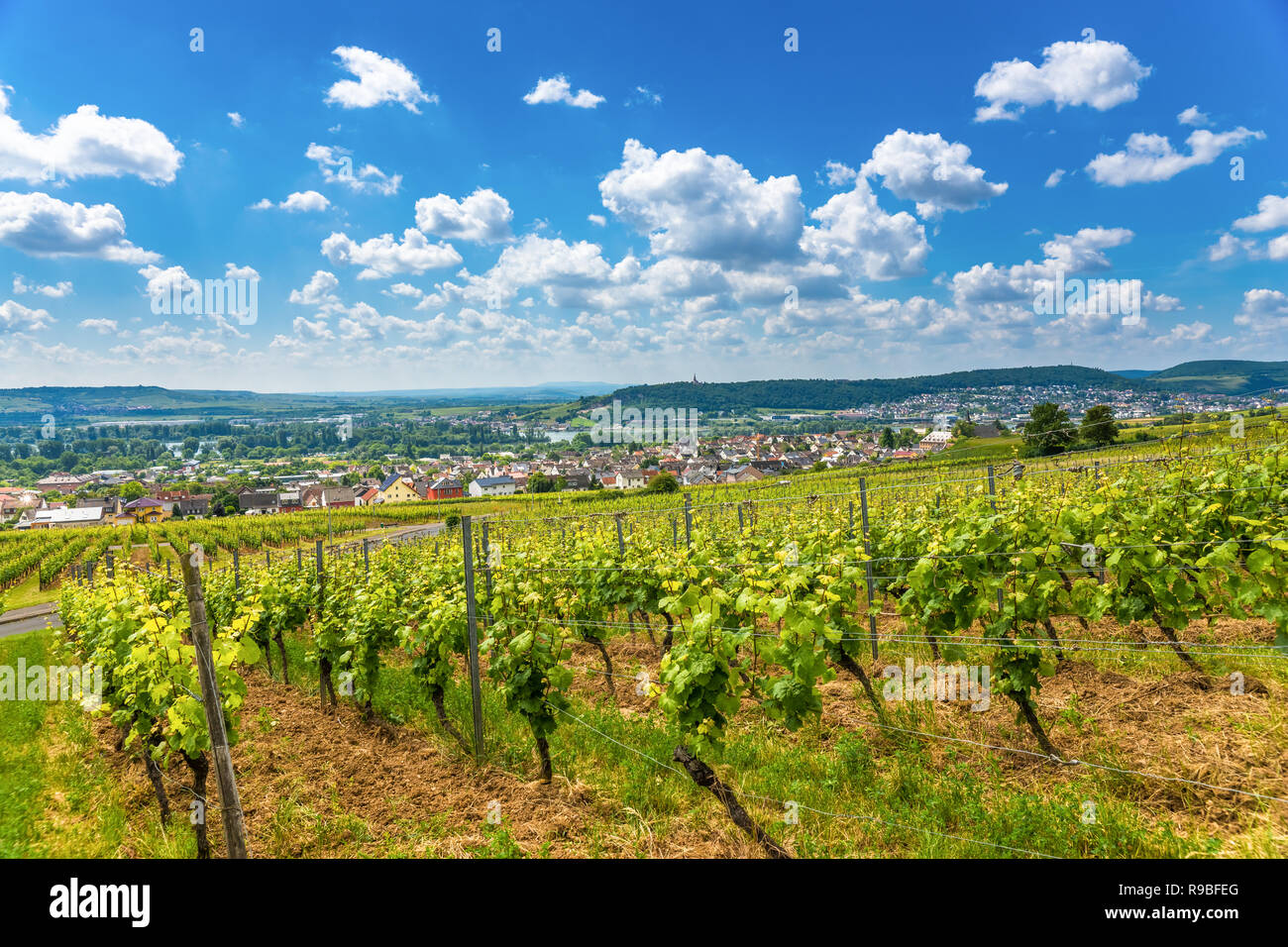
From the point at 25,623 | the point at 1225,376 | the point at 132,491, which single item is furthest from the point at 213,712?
the point at 1225,376

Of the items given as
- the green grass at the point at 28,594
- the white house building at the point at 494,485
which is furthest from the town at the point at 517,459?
the green grass at the point at 28,594

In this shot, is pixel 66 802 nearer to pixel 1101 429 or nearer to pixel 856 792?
pixel 856 792

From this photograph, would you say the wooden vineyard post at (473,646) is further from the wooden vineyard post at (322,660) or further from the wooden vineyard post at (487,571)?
the wooden vineyard post at (322,660)

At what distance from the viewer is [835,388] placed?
165m

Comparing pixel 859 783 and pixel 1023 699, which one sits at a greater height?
pixel 1023 699

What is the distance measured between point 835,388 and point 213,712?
17403 centimetres

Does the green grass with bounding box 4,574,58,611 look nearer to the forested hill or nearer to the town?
the town

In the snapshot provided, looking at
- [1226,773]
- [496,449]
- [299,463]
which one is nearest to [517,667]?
[1226,773]

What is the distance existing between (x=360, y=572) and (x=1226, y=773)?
1050cm

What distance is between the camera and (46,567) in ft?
107

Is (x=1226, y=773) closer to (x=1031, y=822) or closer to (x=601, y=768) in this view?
(x=1031, y=822)

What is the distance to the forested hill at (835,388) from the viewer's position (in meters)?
97.2

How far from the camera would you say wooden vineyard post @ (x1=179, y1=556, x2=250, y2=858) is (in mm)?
3104
